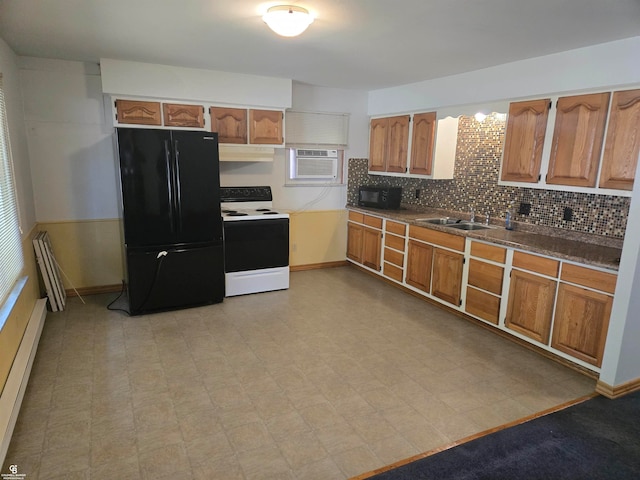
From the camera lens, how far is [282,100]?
461 cm

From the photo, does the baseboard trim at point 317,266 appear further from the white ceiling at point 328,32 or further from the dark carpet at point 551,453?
the dark carpet at point 551,453

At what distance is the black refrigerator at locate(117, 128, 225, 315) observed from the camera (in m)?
3.71

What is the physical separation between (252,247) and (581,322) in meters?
3.03

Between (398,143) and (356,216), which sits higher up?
(398,143)

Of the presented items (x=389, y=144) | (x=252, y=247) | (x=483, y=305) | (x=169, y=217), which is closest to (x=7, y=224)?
(x=169, y=217)

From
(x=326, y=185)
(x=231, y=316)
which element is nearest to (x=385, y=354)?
(x=231, y=316)

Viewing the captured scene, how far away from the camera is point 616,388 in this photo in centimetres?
271

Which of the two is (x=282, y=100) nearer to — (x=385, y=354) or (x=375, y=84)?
(x=375, y=84)

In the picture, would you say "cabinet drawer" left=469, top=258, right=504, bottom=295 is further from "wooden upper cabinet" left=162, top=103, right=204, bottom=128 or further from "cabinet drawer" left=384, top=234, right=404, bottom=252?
"wooden upper cabinet" left=162, top=103, right=204, bottom=128

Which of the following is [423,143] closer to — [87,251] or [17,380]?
[87,251]

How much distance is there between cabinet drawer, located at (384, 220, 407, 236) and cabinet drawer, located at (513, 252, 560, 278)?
4.70 ft

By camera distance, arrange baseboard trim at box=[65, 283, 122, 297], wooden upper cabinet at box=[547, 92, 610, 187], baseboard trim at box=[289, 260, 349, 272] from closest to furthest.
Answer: wooden upper cabinet at box=[547, 92, 610, 187], baseboard trim at box=[65, 283, 122, 297], baseboard trim at box=[289, 260, 349, 272]

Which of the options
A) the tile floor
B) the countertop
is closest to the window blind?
the tile floor

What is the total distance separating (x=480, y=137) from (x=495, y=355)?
223cm
